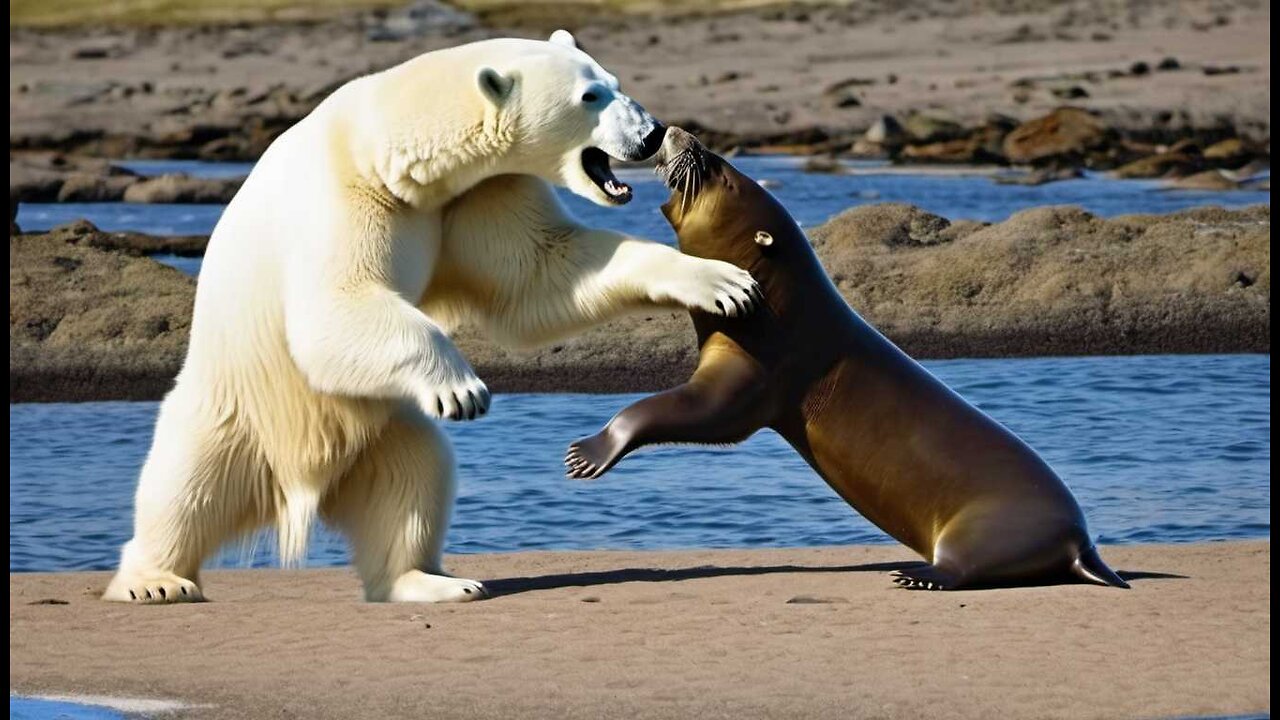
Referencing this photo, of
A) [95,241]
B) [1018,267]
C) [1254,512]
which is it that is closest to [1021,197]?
[1018,267]

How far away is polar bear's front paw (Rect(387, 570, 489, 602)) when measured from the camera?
654 cm

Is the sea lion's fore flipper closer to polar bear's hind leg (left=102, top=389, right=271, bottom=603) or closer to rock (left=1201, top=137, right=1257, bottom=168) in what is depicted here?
polar bear's hind leg (left=102, top=389, right=271, bottom=603)

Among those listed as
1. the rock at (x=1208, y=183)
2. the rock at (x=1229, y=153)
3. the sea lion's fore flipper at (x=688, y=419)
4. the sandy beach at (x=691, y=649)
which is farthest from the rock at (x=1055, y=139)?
the sea lion's fore flipper at (x=688, y=419)

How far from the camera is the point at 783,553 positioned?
7988 millimetres

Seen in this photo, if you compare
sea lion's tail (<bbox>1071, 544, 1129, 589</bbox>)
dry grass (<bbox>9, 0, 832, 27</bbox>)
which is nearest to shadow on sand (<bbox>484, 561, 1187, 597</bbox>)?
sea lion's tail (<bbox>1071, 544, 1129, 589</bbox>)

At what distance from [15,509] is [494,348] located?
3546mm

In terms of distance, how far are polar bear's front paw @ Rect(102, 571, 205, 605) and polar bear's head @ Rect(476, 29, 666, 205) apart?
1.64 meters

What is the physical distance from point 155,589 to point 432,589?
848 mm

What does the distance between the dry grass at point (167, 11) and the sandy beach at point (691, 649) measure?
27.9 meters

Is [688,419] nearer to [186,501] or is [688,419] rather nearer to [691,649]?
[691,649]

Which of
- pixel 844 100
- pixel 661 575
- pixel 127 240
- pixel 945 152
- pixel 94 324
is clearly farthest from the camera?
pixel 844 100

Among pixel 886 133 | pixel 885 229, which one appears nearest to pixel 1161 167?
pixel 886 133

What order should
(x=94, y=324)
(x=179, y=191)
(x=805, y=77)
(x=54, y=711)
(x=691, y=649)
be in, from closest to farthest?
1. (x=54, y=711)
2. (x=691, y=649)
3. (x=94, y=324)
4. (x=179, y=191)
5. (x=805, y=77)

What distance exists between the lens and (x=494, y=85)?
6133mm
